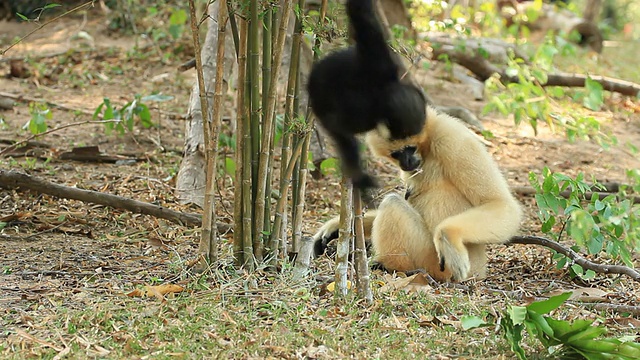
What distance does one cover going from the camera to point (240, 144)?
416cm

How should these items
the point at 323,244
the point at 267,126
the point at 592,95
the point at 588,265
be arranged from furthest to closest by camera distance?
1. the point at 592,95
2. the point at 323,244
3. the point at 588,265
4. the point at 267,126

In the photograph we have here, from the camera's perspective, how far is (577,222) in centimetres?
439

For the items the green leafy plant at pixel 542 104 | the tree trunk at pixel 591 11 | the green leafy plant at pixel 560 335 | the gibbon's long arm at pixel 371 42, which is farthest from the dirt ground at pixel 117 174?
the tree trunk at pixel 591 11

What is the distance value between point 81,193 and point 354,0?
3.26 m

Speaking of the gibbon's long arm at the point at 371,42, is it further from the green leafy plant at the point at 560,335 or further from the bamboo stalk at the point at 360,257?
the green leafy plant at the point at 560,335

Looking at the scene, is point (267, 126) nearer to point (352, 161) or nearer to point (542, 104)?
point (352, 161)

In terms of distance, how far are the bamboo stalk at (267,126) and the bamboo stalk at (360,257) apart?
597 millimetres

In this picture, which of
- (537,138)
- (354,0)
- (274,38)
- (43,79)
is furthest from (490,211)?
(43,79)

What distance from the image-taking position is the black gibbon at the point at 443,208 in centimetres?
477

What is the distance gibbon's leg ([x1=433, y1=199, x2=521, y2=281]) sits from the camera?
4.73 metres

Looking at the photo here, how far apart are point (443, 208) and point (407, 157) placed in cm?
56

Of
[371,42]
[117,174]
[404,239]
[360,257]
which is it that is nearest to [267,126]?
[360,257]

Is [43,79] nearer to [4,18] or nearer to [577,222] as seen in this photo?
[4,18]

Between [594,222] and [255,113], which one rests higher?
[255,113]
